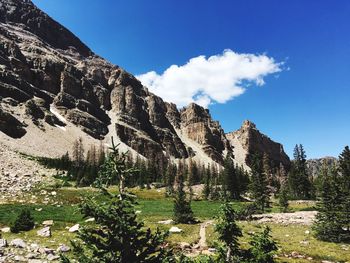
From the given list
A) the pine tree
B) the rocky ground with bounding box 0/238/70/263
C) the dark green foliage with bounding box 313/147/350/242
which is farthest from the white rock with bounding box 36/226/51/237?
the dark green foliage with bounding box 313/147/350/242

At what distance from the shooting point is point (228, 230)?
A: 1994 centimetres

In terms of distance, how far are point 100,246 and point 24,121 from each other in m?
175

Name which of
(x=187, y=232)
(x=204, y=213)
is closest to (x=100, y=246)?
(x=187, y=232)

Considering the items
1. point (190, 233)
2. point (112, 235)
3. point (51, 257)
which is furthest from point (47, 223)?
point (112, 235)

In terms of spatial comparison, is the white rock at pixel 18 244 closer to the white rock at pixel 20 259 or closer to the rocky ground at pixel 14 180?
the white rock at pixel 20 259

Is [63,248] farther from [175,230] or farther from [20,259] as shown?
[175,230]

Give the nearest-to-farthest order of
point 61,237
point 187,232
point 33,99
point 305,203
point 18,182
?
point 61,237, point 187,232, point 18,182, point 305,203, point 33,99

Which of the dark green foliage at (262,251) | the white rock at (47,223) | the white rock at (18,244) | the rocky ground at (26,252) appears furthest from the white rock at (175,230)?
the dark green foliage at (262,251)

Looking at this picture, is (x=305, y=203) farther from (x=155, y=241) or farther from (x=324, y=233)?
(x=155, y=241)

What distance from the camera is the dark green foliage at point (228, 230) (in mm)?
19688

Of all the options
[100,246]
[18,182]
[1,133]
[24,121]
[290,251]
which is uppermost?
[24,121]

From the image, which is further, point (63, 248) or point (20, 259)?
point (63, 248)

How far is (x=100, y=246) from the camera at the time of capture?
11250mm

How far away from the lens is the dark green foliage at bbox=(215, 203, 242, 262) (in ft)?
64.6
